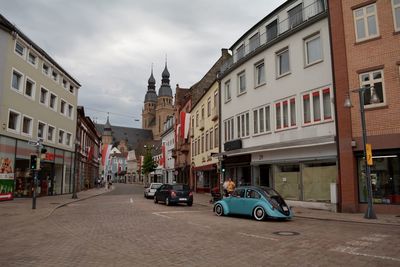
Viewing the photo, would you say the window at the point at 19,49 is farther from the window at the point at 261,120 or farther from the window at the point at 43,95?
the window at the point at 261,120

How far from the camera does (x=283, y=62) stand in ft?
78.4

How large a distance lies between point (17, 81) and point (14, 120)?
292cm

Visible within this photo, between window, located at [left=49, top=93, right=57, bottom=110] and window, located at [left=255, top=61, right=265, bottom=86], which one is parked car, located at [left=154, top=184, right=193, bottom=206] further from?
window, located at [left=49, top=93, right=57, bottom=110]

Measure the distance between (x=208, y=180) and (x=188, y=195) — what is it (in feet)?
47.0

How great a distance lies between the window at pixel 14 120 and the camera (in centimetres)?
2558

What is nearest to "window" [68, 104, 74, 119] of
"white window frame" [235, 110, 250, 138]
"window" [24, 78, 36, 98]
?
"window" [24, 78, 36, 98]

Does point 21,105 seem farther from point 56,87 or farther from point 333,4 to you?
point 333,4

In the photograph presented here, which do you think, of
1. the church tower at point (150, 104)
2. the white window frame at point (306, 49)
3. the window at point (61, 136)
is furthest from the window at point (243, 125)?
the church tower at point (150, 104)

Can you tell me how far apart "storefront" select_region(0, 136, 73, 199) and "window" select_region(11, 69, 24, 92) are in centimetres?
388

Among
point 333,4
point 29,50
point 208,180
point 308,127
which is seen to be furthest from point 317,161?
point 29,50

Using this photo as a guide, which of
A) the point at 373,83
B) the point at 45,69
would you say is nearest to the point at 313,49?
the point at 373,83

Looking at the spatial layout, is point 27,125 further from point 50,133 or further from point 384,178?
point 384,178

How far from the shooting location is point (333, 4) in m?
19.4

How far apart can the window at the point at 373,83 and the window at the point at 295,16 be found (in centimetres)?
600
